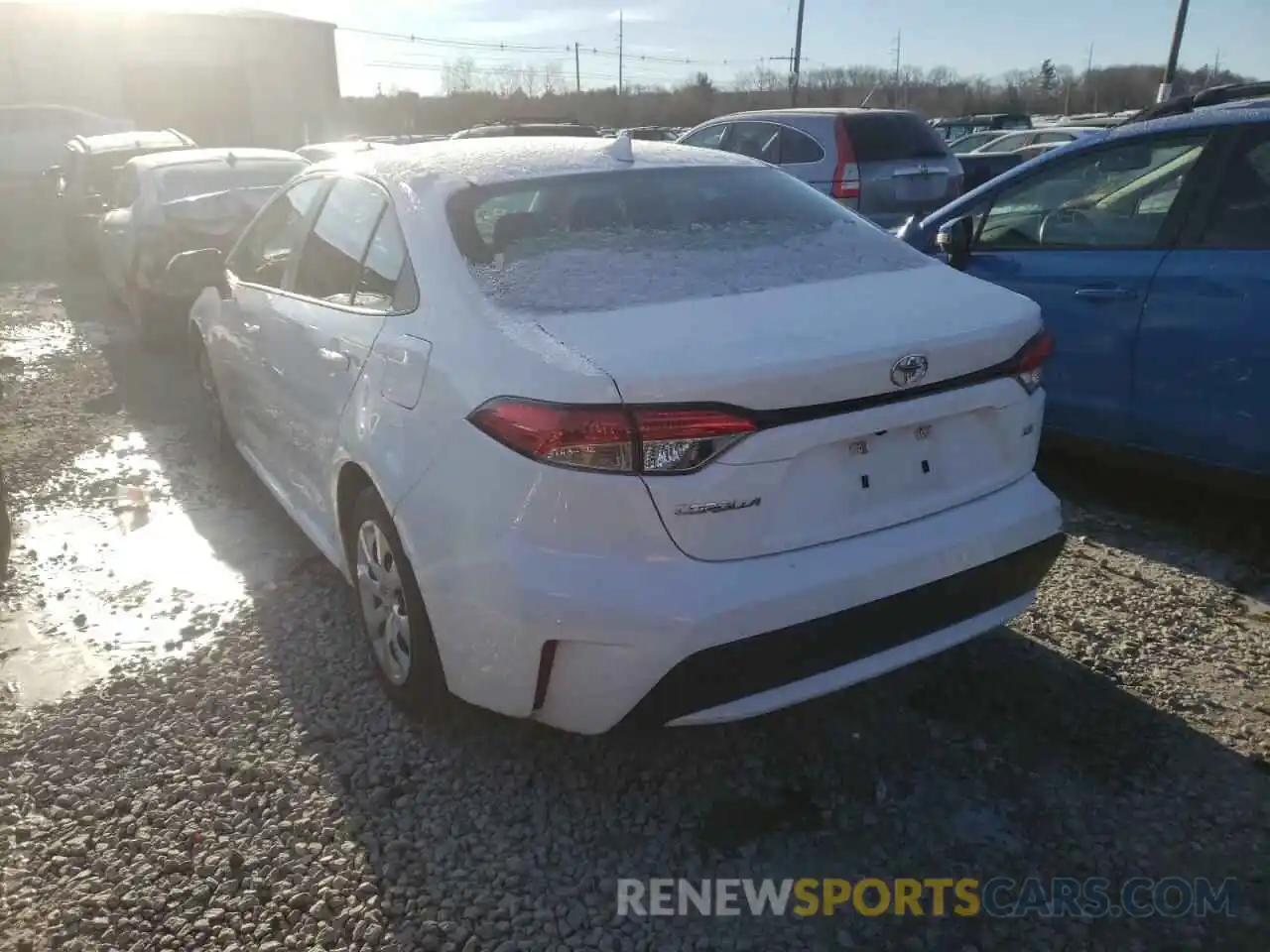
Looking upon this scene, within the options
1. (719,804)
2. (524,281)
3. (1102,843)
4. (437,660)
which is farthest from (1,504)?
(1102,843)

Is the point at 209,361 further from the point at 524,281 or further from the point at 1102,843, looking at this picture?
the point at 1102,843

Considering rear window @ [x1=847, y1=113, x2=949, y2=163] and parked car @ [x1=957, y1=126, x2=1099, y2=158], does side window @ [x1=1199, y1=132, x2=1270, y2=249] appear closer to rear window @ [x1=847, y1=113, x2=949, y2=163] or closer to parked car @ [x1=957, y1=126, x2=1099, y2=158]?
rear window @ [x1=847, y1=113, x2=949, y2=163]

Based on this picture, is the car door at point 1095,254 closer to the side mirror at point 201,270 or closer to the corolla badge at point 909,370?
the corolla badge at point 909,370

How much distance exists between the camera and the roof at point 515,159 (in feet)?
10.1

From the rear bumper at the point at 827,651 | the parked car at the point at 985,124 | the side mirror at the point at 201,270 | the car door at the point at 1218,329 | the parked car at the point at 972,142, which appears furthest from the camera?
the parked car at the point at 985,124

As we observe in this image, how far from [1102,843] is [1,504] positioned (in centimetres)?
431

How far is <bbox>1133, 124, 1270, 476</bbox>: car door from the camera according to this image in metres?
3.61

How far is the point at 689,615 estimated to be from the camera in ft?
7.13

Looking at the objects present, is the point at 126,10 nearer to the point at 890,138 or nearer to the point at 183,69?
the point at 183,69

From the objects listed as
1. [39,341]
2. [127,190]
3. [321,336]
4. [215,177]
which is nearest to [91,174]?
[127,190]

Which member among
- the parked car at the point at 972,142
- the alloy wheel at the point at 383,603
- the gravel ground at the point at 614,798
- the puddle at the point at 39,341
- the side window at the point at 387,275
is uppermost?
the side window at the point at 387,275

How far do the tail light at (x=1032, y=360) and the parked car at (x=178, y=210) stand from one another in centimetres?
601

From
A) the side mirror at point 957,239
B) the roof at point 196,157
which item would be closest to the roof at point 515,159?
the side mirror at point 957,239

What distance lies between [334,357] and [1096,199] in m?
3.24
